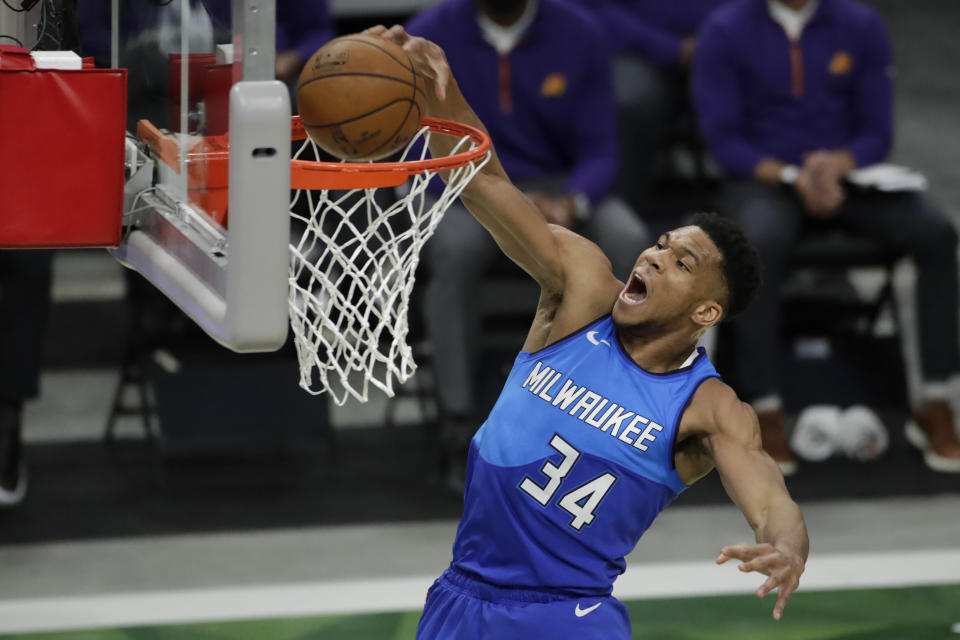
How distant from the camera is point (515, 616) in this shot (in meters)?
3.29

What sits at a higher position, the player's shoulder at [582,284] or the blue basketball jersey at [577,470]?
the player's shoulder at [582,284]

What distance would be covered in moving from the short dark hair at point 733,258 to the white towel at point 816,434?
9.56 ft

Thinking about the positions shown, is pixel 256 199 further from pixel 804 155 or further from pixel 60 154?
pixel 804 155

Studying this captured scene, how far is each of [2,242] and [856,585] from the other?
3.26 meters

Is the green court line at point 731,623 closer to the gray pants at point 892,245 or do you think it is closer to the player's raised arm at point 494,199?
the gray pants at point 892,245

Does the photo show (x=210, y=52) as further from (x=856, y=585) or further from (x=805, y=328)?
(x=805, y=328)

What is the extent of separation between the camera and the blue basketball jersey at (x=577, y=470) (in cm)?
327

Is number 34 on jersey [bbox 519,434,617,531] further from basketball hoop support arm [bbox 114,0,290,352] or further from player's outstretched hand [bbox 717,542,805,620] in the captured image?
basketball hoop support arm [bbox 114,0,290,352]

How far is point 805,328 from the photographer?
650 centimetres

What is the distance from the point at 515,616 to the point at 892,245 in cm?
340

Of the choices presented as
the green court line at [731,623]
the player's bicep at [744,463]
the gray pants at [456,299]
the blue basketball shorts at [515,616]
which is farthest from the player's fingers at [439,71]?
the gray pants at [456,299]

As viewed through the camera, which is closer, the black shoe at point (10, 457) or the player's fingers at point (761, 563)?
the player's fingers at point (761, 563)

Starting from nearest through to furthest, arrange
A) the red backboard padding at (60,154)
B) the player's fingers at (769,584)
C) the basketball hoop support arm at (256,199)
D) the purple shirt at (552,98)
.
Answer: the basketball hoop support arm at (256,199), the player's fingers at (769,584), the red backboard padding at (60,154), the purple shirt at (552,98)

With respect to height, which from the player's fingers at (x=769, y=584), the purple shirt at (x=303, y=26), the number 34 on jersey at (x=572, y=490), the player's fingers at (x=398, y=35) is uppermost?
the player's fingers at (x=398, y=35)
